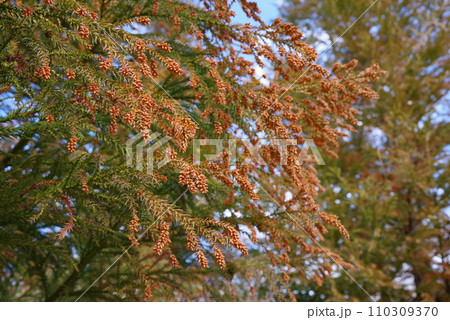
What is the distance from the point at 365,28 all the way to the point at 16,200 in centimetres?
831

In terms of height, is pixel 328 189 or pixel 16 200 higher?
pixel 328 189

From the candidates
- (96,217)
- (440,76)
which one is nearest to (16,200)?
(96,217)

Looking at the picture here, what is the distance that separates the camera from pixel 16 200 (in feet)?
7.91

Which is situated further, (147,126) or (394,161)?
(394,161)

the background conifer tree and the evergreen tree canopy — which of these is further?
the background conifer tree

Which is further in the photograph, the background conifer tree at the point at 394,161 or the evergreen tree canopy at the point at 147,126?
the background conifer tree at the point at 394,161

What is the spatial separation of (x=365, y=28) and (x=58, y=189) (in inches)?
326

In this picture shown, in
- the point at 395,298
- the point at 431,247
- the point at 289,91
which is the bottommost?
the point at 395,298

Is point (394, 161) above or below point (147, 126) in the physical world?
above

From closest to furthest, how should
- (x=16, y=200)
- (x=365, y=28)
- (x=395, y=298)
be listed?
(x=16, y=200), (x=395, y=298), (x=365, y=28)

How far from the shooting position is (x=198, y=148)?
3150 mm

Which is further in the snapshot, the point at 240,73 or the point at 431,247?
the point at 431,247

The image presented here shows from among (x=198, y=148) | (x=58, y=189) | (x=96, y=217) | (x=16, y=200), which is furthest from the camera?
(x=198, y=148)
